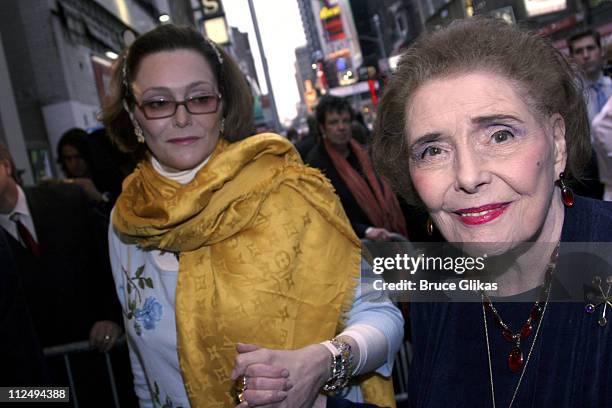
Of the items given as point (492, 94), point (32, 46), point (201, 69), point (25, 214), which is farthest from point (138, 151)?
point (32, 46)

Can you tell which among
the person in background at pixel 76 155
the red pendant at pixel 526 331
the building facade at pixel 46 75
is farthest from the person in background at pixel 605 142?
the building facade at pixel 46 75

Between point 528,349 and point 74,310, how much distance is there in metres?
2.40

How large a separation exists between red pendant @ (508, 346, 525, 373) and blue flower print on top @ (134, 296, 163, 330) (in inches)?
49.6

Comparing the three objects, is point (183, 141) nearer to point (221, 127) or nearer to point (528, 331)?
point (221, 127)

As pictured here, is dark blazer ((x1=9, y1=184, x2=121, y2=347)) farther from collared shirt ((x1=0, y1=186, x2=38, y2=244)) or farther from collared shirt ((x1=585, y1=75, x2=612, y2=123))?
collared shirt ((x1=585, y1=75, x2=612, y2=123))

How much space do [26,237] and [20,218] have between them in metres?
0.11

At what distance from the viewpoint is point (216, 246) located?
2070mm

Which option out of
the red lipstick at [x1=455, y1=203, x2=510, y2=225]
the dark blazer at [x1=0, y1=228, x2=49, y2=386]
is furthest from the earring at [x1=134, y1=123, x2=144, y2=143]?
the red lipstick at [x1=455, y1=203, x2=510, y2=225]

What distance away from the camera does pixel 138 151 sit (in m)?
2.52

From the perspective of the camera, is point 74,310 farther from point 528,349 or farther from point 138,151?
point 528,349

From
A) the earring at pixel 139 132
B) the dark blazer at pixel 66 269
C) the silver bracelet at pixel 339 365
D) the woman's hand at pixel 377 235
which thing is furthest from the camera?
the woman's hand at pixel 377 235

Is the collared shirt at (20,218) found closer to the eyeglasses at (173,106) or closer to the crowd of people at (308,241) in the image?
the crowd of people at (308,241)

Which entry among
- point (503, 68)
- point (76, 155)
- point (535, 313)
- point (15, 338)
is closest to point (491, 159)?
point (503, 68)

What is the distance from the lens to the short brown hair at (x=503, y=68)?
1.30 meters
